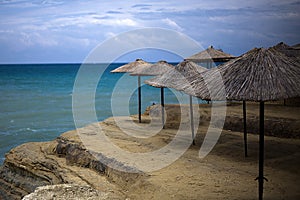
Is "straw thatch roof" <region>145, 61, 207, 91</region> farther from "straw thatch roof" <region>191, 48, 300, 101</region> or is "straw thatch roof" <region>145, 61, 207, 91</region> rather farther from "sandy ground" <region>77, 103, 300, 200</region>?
"straw thatch roof" <region>191, 48, 300, 101</region>

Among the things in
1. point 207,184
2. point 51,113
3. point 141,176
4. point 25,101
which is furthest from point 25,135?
point 25,101

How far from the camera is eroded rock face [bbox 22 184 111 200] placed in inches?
199

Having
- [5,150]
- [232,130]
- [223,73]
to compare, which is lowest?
[5,150]

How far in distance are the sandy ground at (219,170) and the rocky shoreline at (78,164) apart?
0.08 meters

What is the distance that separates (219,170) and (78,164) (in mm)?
3112

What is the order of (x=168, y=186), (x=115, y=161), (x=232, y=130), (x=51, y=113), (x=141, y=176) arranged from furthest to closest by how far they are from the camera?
(x=51, y=113) → (x=232, y=130) → (x=115, y=161) → (x=141, y=176) → (x=168, y=186)

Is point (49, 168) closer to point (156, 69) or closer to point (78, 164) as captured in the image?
point (78, 164)

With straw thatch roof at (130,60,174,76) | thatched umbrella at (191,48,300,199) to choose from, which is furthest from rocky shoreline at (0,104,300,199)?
thatched umbrella at (191,48,300,199)

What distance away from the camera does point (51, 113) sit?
19.8m

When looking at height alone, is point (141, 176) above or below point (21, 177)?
above

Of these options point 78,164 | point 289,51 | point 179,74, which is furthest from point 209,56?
point 78,164

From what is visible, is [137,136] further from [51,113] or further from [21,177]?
[51,113]

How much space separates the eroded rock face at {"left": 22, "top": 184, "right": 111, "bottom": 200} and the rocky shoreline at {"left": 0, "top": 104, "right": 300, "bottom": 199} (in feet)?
1.09

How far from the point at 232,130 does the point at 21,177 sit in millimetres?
5626
